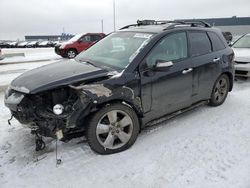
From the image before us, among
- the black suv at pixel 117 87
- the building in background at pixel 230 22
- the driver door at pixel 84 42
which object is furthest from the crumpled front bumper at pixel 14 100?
the building in background at pixel 230 22

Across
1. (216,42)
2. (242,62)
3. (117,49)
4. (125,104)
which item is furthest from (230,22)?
(125,104)

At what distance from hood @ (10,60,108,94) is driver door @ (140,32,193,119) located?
27.1 inches

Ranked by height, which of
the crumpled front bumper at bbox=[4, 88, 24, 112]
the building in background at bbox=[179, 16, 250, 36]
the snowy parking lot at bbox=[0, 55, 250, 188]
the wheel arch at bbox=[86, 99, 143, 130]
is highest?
the building in background at bbox=[179, 16, 250, 36]

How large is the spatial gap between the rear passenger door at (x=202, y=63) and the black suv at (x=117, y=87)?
18 mm

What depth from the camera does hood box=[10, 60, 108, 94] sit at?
3.40 m

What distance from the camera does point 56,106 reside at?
10.9 ft

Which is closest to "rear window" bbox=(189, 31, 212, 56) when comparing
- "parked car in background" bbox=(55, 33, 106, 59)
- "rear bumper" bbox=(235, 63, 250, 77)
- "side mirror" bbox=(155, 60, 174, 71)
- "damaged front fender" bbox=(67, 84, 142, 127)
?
"side mirror" bbox=(155, 60, 174, 71)

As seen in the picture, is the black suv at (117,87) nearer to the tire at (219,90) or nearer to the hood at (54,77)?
the hood at (54,77)

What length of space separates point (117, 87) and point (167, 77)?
0.95 metres

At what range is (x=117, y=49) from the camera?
173 inches

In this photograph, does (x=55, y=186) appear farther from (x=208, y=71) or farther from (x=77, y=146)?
(x=208, y=71)

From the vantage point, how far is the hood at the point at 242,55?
7.79 metres

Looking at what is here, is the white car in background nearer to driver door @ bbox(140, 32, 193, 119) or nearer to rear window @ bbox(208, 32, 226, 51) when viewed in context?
rear window @ bbox(208, 32, 226, 51)

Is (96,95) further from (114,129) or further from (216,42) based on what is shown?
(216,42)
